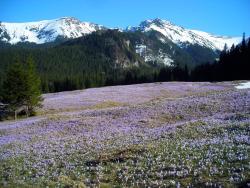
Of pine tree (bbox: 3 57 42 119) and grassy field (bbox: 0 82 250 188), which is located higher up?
pine tree (bbox: 3 57 42 119)

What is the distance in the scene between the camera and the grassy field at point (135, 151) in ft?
47.2

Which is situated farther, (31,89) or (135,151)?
(31,89)

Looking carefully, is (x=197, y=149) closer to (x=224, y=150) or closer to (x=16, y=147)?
(x=224, y=150)

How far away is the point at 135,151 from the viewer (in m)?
19.3

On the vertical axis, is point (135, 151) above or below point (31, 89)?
below

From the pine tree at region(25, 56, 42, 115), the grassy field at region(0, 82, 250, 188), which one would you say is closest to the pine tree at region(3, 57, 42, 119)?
the pine tree at region(25, 56, 42, 115)

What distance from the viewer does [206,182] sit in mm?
12656

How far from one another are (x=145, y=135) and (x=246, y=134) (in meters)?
7.20

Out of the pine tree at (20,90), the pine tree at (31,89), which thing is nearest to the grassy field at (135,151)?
the pine tree at (31,89)

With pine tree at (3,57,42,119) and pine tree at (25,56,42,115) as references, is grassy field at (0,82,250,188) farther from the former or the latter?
pine tree at (3,57,42,119)

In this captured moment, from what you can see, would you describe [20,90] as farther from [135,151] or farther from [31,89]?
[135,151]

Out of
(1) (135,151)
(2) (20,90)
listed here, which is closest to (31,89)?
(2) (20,90)

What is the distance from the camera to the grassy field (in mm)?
14391

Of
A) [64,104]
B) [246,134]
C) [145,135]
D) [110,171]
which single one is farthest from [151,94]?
[110,171]
